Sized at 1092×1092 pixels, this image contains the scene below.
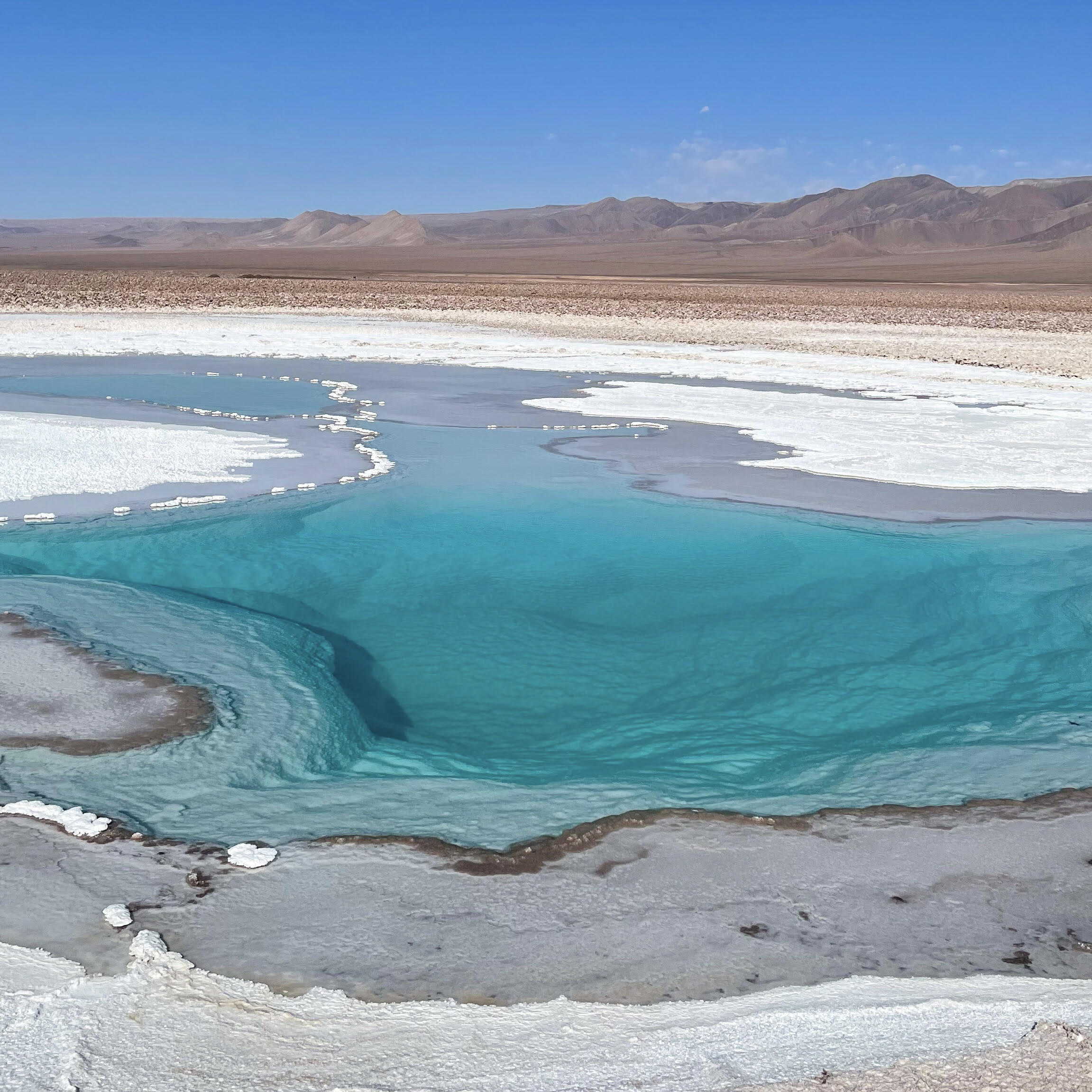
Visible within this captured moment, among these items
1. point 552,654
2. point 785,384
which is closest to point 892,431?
point 785,384

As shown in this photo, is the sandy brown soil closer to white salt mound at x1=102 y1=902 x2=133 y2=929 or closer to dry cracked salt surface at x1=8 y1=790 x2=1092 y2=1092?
dry cracked salt surface at x1=8 y1=790 x2=1092 y2=1092

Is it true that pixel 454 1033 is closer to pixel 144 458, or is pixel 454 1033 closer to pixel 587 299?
pixel 144 458

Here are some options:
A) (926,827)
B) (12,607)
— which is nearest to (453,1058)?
(926,827)

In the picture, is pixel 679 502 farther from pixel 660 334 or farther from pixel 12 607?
pixel 660 334

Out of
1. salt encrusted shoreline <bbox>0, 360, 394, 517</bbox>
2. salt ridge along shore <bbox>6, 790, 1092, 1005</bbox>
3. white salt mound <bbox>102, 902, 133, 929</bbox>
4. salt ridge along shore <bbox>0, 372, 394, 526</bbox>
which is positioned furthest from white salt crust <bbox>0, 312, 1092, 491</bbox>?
white salt mound <bbox>102, 902, 133, 929</bbox>

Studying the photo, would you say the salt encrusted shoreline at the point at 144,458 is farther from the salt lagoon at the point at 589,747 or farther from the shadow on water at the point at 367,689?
the shadow on water at the point at 367,689
